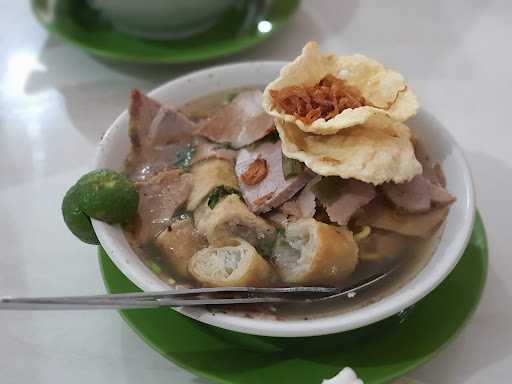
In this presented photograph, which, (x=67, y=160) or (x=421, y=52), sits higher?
(x=421, y=52)

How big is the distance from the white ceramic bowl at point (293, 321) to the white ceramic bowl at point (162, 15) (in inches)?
15.7

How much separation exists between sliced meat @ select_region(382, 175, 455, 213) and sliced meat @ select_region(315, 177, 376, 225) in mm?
54

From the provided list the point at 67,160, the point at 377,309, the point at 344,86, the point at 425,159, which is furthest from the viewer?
the point at 67,160

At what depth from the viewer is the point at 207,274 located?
48.9 inches

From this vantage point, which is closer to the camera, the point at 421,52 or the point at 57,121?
the point at 57,121

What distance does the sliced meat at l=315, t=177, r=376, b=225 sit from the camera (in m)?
1.26

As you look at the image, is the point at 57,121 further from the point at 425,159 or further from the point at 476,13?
the point at 476,13

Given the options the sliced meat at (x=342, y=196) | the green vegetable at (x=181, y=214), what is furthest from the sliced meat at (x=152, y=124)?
the sliced meat at (x=342, y=196)

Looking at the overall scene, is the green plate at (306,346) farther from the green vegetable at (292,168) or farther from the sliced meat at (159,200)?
the green vegetable at (292,168)

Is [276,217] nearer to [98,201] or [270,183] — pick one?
[270,183]

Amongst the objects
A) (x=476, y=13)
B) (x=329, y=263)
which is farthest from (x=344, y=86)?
(x=476, y=13)

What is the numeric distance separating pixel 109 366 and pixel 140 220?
0.30 meters

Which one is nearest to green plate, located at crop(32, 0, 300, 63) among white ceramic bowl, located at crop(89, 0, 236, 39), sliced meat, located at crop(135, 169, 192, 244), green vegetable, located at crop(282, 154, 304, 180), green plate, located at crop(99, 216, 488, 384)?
white ceramic bowl, located at crop(89, 0, 236, 39)

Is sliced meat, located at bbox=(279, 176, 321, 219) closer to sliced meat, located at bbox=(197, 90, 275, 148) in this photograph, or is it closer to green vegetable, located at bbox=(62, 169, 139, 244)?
sliced meat, located at bbox=(197, 90, 275, 148)
